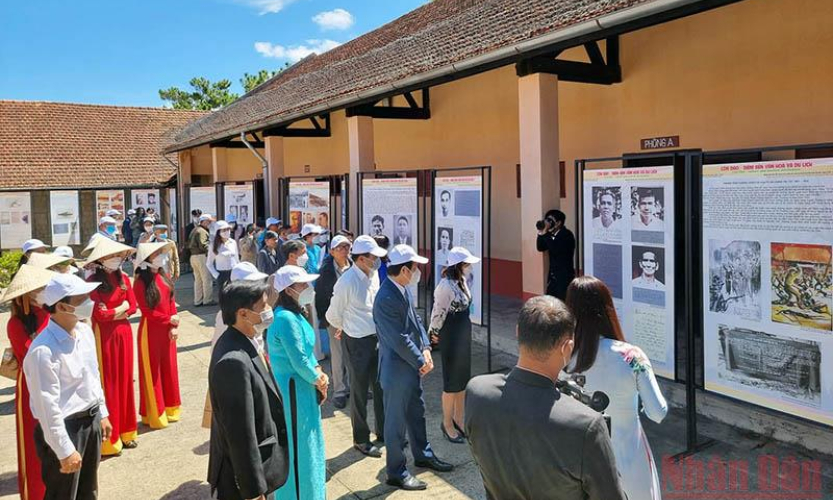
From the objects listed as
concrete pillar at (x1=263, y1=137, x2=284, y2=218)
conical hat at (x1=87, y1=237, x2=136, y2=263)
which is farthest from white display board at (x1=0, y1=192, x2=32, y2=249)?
conical hat at (x1=87, y1=237, x2=136, y2=263)

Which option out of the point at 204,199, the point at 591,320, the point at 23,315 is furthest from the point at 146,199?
the point at 591,320

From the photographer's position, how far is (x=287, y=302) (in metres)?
3.79

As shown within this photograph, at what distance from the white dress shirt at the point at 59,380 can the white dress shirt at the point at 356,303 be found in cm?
195

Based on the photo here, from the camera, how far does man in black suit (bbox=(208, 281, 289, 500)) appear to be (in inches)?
111

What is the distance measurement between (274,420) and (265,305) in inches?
22.9

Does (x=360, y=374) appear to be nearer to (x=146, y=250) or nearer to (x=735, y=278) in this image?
(x=146, y=250)

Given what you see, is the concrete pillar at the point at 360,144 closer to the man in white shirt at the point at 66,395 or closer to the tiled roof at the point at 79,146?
the man in white shirt at the point at 66,395

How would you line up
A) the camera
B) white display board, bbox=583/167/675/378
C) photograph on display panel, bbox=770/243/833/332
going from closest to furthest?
photograph on display panel, bbox=770/243/833/332
white display board, bbox=583/167/675/378
the camera

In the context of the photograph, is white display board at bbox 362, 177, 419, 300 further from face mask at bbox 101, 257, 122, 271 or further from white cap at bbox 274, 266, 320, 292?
white cap at bbox 274, 266, 320, 292

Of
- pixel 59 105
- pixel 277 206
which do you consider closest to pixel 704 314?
pixel 277 206

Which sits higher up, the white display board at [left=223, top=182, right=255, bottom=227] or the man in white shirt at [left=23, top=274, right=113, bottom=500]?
the white display board at [left=223, top=182, right=255, bottom=227]

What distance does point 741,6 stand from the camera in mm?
6914

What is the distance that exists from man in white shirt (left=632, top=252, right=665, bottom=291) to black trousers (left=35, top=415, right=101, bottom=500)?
4056 millimetres

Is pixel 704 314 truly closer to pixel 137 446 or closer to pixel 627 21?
pixel 627 21
